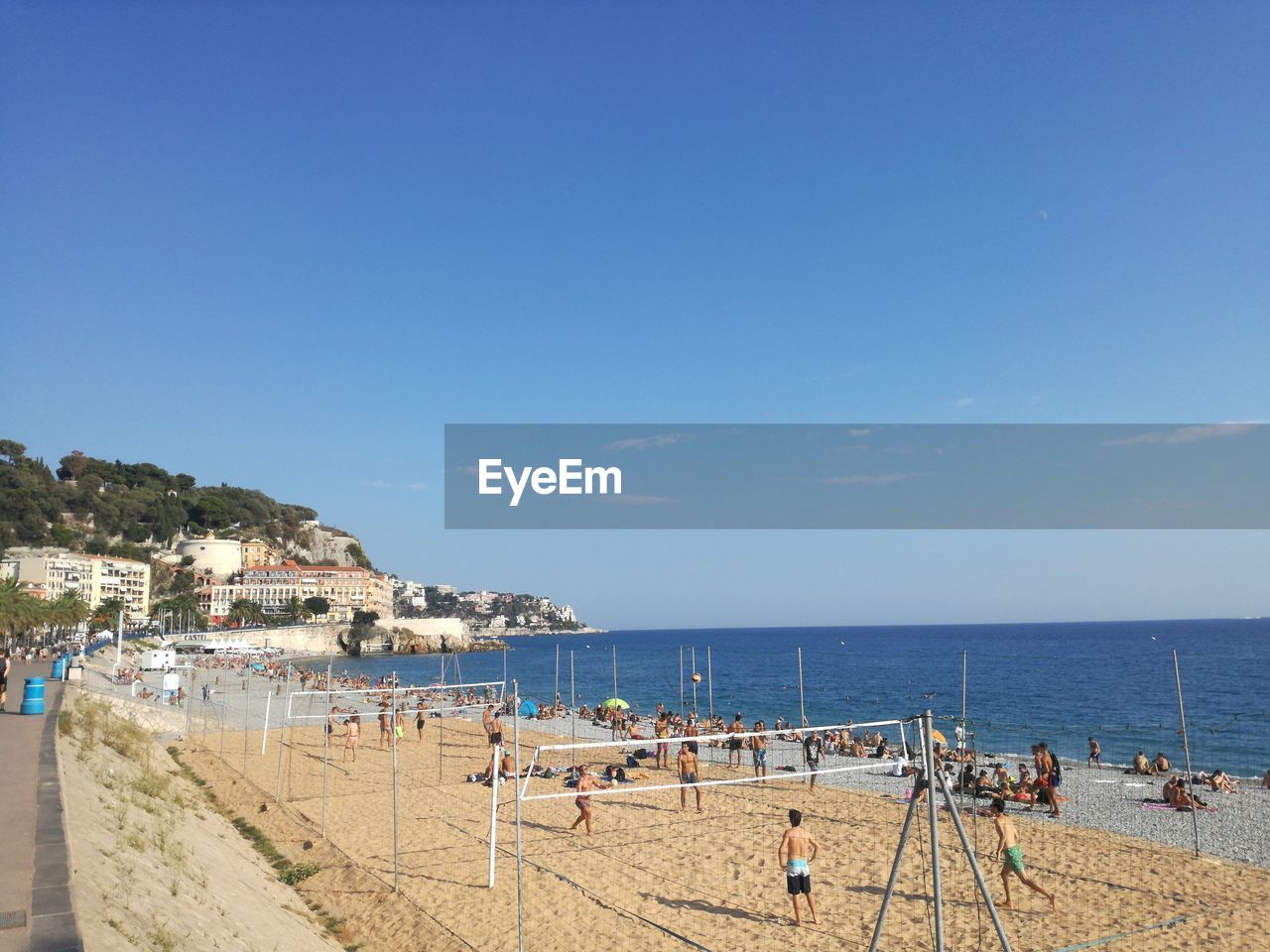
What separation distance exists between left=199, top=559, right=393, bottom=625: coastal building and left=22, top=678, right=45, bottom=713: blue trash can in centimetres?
11504

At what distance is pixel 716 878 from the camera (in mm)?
11680

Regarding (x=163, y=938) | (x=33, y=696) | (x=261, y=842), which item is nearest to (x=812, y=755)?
(x=261, y=842)

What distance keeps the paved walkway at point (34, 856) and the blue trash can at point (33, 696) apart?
A: 4039 millimetres

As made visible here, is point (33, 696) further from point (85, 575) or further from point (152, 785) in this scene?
point (85, 575)

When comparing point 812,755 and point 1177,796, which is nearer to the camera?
point 1177,796

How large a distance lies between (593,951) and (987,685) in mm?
56796

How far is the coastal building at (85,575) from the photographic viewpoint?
9531 centimetres

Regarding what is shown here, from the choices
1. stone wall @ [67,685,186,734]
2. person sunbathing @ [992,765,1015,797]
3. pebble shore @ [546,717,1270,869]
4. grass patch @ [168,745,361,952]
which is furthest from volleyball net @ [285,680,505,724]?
person sunbathing @ [992,765,1015,797]

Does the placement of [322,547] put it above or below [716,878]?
above

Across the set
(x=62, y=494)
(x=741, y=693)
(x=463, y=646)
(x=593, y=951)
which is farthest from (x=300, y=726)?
(x=62, y=494)

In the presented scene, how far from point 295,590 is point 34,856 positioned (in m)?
137

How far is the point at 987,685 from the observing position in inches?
2309

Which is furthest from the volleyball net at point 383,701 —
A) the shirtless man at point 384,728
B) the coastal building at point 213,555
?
the coastal building at point 213,555

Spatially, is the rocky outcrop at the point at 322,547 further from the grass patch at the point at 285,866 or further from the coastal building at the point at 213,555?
the grass patch at the point at 285,866
